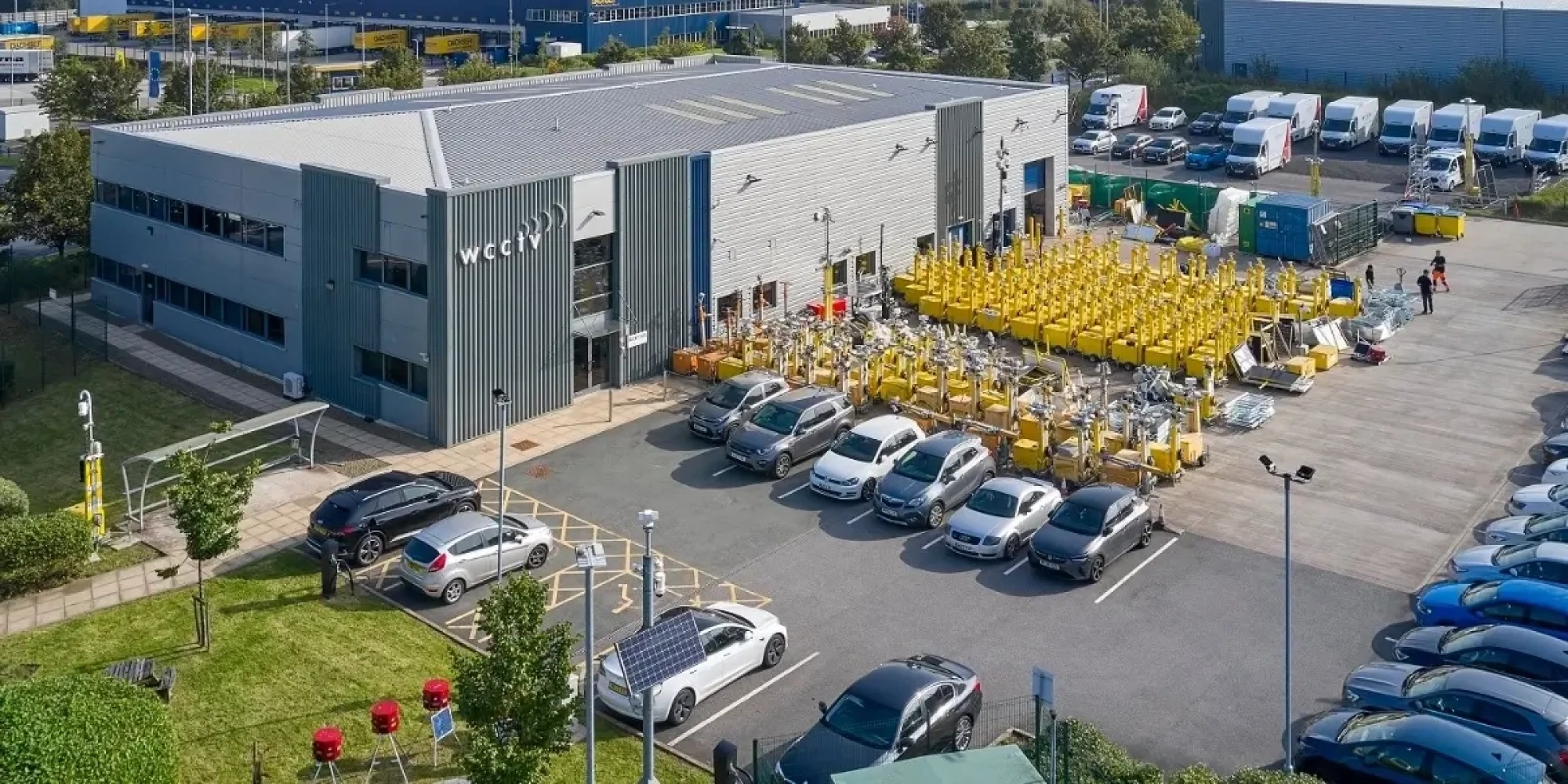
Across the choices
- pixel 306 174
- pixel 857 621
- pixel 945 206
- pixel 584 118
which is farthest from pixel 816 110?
pixel 857 621

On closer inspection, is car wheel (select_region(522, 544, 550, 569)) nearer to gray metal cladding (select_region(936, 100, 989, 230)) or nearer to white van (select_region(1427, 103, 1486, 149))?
gray metal cladding (select_region(936, 100, 989, 230))

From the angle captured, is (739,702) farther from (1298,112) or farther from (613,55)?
(613,55)

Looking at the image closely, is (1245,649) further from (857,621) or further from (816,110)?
(816,110)

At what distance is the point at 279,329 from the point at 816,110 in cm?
1694

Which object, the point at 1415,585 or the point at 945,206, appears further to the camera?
the point at 945,206

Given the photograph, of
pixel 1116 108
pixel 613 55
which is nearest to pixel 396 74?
pixel 613 55

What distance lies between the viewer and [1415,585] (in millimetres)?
23000

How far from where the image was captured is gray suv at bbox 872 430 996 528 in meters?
25.2

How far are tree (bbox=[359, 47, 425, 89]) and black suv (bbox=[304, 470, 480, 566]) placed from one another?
39749 millimetres

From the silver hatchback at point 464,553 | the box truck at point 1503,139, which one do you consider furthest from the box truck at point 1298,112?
the silver hatchback at point 464,553

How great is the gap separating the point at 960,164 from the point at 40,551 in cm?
2693

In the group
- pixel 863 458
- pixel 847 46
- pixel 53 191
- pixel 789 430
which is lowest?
pixel 863 458

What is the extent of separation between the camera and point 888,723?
682 inches

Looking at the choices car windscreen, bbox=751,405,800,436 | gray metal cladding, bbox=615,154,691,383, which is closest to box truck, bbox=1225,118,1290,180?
gray metal cladding, bbox=615,154,691,383
